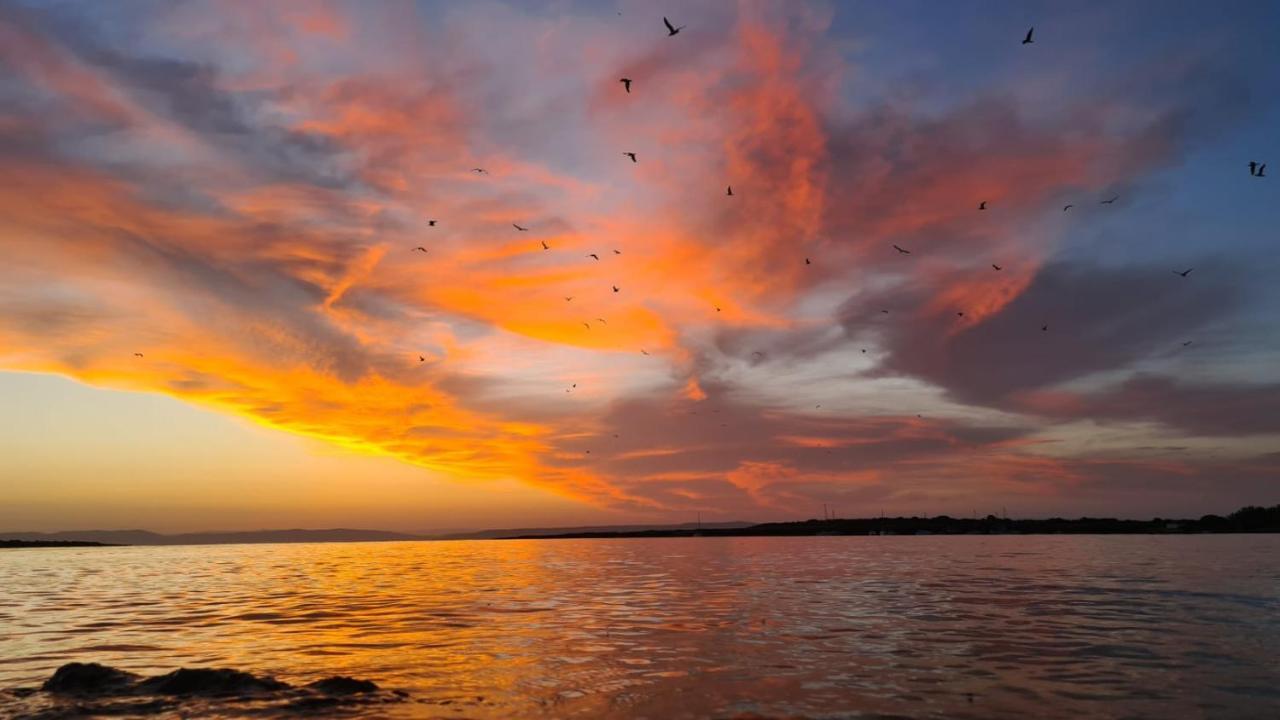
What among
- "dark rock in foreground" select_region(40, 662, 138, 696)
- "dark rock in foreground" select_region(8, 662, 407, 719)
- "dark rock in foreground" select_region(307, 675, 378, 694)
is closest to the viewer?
"dark rock in foreground" select_region(8, 662, 407, 719)

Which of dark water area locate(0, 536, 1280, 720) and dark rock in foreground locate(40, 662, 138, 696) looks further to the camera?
dark rock in foreground locate(40, 662, 138, 696)

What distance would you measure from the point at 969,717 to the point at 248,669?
19.2 meters

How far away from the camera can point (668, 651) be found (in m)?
23.7

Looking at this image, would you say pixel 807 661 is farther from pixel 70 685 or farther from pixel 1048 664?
pixel 70 685

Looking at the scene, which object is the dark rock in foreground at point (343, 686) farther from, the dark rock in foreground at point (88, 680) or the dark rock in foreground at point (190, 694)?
the dark rock in foreground at point (88, 680)

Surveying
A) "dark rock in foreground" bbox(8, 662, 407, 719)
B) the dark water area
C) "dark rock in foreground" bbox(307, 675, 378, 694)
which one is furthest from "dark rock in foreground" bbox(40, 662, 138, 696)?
"dark rock in foreground" bbox(307, 675, 378, 694)

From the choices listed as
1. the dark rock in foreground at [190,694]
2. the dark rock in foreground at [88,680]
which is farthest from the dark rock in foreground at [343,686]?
the dark rock in foreground at [88,680]

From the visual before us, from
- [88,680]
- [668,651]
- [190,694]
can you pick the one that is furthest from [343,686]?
[668,651]

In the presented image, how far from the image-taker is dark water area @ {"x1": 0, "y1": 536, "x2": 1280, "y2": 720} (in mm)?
16828

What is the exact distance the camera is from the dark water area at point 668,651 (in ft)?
55.2

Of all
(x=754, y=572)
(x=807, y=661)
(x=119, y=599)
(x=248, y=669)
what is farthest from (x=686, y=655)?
(x=754, y=572)

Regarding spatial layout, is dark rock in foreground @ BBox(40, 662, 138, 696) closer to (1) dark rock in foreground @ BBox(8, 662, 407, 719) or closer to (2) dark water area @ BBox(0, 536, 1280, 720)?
(1) dark rock in foreground @ BBox(8, 662, 407, 719)

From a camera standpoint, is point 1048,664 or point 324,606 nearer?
point 1048,664

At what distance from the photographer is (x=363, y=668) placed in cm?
2122
